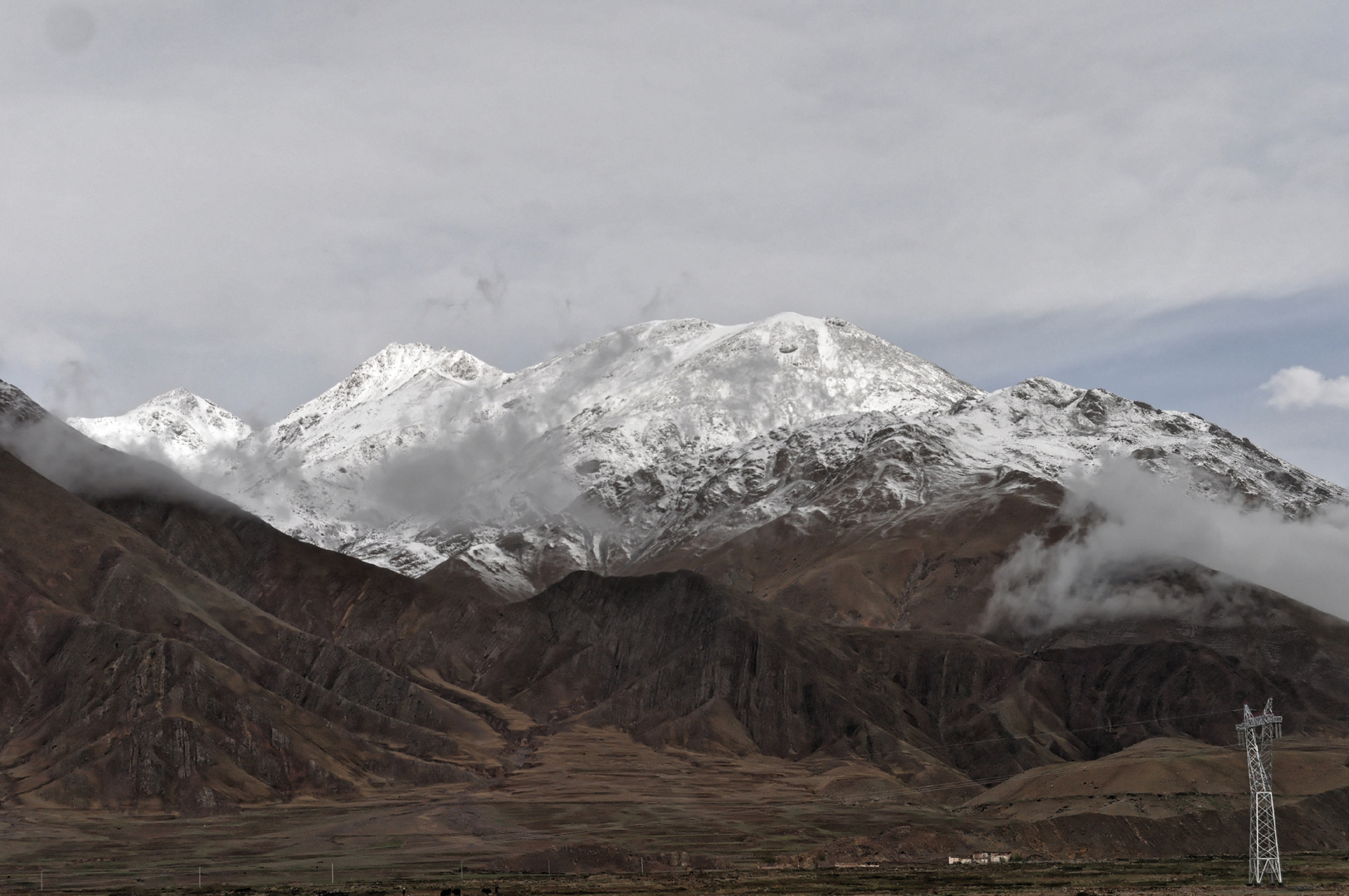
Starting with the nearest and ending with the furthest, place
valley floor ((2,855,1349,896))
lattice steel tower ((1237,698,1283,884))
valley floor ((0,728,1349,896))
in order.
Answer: lattice steel tower ((1237,698,1283,884)) → valley floor ((2,855,1349,896)) → valley floor ((0,728,1349,896))

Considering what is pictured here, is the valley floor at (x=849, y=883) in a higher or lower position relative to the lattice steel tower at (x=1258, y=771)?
lower

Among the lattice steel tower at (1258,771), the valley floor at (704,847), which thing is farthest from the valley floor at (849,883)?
the lattice steel tower at (1258,771)

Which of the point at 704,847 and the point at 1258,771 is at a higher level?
the point at 1258,771

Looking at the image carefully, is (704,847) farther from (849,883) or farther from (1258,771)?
(1258,771)

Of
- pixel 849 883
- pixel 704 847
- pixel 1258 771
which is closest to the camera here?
→ pixel 1258 771

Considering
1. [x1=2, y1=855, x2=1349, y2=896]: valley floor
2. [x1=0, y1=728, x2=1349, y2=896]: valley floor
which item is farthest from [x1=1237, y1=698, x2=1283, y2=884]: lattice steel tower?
[x1=0, y1=728, x2=1349, y2=896]: valley floor

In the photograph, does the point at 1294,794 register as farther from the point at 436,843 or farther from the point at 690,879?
the point at 436,843

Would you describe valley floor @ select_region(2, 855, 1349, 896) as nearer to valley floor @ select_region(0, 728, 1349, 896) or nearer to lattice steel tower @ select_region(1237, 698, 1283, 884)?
valley floor @ select_region(0, 728, 1349, 896)

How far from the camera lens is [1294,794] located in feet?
594

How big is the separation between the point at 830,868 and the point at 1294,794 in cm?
6523

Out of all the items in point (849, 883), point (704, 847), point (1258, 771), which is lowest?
point (849, 883)

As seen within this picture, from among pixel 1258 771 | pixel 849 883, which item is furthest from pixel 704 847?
pixel 1258 771

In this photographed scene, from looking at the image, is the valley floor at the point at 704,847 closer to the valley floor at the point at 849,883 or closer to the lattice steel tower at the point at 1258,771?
the valley floor at the point at 849,883

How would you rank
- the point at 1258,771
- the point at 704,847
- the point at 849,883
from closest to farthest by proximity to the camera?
the point at 1258,771 < the point at 849,883 < the point at 704,847
